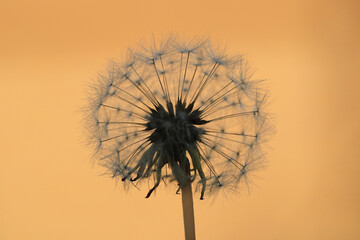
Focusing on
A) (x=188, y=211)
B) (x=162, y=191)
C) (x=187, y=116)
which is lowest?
(x=188, y=211)

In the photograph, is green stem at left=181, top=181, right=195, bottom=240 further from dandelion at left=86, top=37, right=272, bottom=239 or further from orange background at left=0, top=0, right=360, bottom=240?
orange background at left=0, top=0, right=360, bottom=240

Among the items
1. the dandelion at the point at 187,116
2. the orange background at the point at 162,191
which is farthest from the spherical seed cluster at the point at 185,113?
the orange background at the point at 162,191

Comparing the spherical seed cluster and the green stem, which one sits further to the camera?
the green stem

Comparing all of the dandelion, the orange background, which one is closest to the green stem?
the dandelion

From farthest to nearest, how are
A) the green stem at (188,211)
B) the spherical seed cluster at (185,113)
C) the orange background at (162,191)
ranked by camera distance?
the orange background at (162,191), the green stem at (188,211), the spherical seed cluster at (185,113)

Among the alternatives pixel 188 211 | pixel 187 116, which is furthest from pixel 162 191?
pixel 187 116

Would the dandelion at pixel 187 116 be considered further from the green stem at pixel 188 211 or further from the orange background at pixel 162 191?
the orange background at pixel 162 191

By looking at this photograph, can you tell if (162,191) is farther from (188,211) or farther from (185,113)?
(185,113)

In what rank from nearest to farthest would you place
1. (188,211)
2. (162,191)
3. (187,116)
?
(187,116) → (188,211) → (162,191)

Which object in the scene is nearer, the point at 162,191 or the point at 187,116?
the point at 187,116
